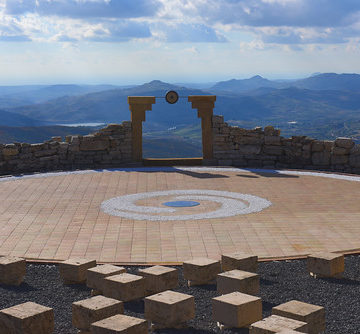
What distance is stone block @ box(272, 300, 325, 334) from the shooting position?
573cm

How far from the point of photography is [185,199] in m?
13.6

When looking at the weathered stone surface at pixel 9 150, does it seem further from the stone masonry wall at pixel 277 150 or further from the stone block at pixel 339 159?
the stone block at pixel 339 159

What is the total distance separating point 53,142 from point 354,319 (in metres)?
13.7

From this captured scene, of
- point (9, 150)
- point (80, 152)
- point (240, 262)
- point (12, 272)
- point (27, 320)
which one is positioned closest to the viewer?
point (27, 320)

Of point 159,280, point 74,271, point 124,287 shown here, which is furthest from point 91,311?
point 74,271

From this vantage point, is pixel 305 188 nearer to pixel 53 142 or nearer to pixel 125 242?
pixel 125 242

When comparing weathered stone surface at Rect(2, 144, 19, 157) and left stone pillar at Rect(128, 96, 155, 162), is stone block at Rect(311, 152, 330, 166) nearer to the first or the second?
left stone pillar at Rect(128, 96, 155, 162)

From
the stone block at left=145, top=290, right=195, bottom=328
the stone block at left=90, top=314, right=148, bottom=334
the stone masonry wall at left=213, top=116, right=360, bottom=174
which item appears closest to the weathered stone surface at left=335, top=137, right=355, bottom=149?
the stone masonry wall at left=213, top=116, right=360, bottom=174

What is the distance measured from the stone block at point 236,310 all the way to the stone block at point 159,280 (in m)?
1.14

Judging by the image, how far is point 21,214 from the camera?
472 inches

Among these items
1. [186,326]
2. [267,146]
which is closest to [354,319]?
[186,326]

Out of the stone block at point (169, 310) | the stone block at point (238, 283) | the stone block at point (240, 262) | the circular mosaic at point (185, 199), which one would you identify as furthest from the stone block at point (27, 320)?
the circular mosaic at point (185, 199)

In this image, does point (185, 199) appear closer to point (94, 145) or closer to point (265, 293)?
point (94, 145)

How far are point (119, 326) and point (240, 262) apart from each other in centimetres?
272
